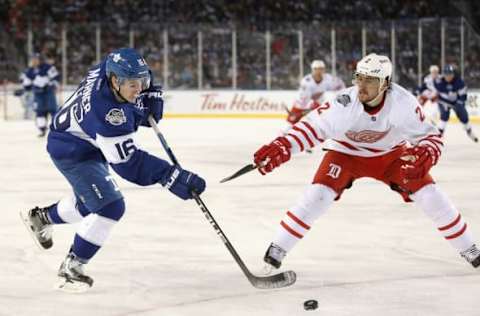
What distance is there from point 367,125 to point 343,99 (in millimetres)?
137

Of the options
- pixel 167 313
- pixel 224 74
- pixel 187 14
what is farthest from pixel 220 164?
pixel 187 14

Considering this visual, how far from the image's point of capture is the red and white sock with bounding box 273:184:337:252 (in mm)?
3887

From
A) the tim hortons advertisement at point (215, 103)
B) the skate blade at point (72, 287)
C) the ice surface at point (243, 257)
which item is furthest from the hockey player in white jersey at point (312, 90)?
the skate blade at point (72, 287)

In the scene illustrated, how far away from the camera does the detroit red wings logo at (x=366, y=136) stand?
3.83 meters

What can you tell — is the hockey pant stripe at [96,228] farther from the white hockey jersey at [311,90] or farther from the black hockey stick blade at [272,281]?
the white hockey jersey at [311,90]

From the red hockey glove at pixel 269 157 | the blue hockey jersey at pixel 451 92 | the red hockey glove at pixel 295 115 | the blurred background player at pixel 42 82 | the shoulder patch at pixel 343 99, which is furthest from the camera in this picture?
the blurred background player at pixel 42 82

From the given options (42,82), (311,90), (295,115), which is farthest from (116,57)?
(42,82)

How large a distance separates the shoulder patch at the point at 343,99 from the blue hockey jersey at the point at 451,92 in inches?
341

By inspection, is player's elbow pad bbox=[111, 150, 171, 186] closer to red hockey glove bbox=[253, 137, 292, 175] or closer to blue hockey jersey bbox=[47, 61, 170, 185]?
blue hockey jersey bbox=[47, 61, 170, 185]

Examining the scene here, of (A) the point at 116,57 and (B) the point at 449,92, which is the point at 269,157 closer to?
(A) the point at 116,57

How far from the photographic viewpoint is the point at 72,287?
3.74 metres

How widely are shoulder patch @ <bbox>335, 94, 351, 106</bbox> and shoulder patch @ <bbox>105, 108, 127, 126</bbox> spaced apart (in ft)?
2.80

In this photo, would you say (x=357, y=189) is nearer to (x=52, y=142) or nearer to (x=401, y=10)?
(x=52, y=142)

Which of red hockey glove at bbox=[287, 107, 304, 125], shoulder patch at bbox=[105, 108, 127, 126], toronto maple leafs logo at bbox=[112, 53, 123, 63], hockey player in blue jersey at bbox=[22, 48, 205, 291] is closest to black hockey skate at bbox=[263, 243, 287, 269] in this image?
hockey player in blue jersey at bbox=[22, 48, 205, 291]
